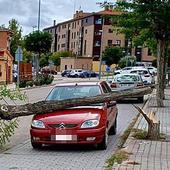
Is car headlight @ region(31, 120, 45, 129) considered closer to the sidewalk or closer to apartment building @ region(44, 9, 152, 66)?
the sidewalk

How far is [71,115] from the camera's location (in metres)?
11.3

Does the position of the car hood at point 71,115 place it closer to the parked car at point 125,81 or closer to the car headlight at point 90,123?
the car headlight at point 90,123

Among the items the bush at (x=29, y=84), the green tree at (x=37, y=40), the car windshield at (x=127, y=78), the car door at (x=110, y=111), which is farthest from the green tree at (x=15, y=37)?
the car door at (x=110, y=111)

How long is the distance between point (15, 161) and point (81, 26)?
432 ft

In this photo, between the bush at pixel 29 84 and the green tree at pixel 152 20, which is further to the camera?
the bush at pixel 29 84

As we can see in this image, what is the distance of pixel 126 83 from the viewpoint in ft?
95.7

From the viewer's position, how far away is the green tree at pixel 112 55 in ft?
341

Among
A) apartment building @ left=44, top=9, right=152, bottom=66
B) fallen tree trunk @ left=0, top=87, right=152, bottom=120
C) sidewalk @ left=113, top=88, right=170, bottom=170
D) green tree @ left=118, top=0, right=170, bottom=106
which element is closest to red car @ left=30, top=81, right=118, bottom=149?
fallen tree trunk @ left=0, top=87, right=152, bottom=120

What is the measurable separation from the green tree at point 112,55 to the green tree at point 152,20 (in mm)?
79022

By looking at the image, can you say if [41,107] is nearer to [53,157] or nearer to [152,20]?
[53,157]

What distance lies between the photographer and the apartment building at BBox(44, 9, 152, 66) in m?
130

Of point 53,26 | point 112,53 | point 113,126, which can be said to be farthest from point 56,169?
point 53,26

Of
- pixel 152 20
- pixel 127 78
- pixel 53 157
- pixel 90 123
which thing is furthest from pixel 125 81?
pixel 53 157

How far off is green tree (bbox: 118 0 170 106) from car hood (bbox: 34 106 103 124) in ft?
37.6
